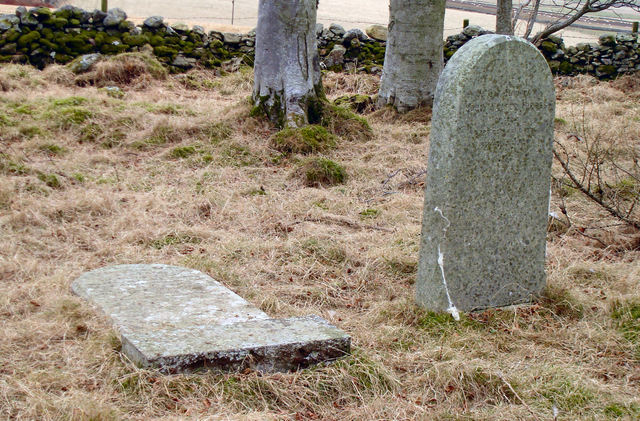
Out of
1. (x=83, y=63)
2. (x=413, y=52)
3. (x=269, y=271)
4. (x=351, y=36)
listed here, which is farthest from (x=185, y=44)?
(x=269, y=271)

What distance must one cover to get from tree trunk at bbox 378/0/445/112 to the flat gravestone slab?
7096 millimetres

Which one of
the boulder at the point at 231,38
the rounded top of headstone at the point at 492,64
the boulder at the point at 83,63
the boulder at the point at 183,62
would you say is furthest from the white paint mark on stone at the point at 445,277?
the boulder at the point at 231,38

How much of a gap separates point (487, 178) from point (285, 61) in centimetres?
556

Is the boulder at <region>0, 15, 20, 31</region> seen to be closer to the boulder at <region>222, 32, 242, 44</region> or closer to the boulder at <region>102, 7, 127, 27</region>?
the boulder at <region>102, 7, 127, 27</region>

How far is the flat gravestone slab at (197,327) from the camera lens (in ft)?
10.4

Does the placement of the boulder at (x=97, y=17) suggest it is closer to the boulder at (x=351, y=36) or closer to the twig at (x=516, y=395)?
the boulder at (x=351, y=36)

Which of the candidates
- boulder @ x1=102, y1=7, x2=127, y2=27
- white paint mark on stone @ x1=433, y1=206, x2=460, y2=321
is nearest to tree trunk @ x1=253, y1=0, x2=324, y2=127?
white paint mark on stone @ x1=433, y1=206, x2=460, y2=321

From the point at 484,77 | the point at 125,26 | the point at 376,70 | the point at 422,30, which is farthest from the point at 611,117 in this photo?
the point at 125,26


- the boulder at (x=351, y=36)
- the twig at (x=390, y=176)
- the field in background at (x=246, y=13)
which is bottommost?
the twig at (x=390, y=176)

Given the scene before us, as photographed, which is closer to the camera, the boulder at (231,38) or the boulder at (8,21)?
the boulder at (8,21)

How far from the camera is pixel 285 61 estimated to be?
895 cm

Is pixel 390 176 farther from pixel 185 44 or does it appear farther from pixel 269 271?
pixel 185 44

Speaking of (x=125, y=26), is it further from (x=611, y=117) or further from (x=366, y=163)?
(x=611, y=117)

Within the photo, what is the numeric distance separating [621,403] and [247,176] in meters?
5.15
